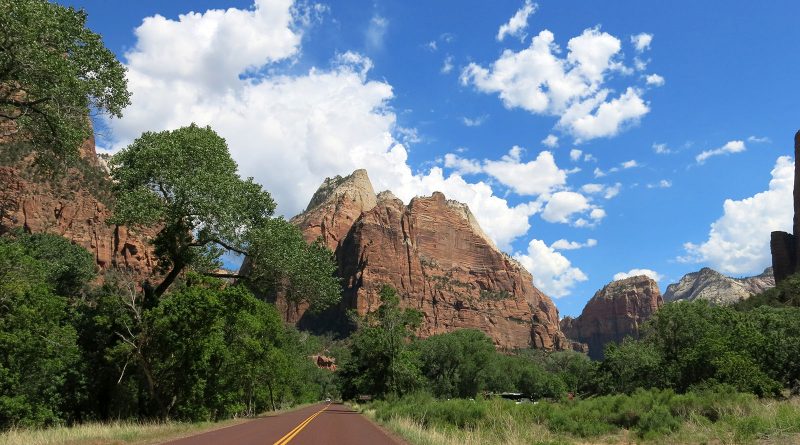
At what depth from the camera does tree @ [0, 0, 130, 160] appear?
1248cm

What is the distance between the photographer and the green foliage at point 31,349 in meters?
23.8

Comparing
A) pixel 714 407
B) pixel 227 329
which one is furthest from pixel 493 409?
pixel 227 329

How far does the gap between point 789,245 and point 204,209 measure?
15131 cm

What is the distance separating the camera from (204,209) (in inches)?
982

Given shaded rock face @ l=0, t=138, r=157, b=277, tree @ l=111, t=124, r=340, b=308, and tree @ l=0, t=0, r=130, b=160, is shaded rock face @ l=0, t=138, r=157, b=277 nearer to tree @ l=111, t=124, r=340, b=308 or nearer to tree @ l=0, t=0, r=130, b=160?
tree @ l=111, t=124, r=340, b=308

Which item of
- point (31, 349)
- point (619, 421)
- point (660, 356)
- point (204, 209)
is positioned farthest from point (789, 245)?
point (31, 349)

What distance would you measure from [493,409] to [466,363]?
5644 cm

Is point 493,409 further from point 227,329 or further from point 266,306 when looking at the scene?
point 266,306

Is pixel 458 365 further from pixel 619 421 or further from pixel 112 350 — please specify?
pixel 112 350

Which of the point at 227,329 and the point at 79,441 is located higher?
the point at 227,329

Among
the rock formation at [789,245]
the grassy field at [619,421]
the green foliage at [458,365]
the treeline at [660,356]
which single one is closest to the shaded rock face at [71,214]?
the treeline at [660,356]

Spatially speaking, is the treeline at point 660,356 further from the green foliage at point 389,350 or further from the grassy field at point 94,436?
the grassy field at point 94,436

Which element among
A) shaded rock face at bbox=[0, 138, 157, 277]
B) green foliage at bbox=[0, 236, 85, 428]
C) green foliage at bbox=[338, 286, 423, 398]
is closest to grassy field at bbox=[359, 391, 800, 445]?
green foliage at bbox=[338, 286, 423, 398]

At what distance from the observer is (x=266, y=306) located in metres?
47.3
